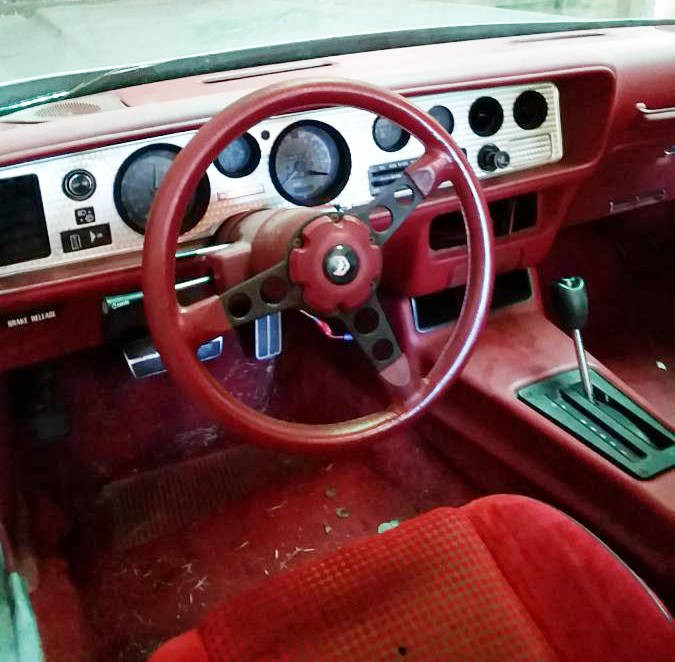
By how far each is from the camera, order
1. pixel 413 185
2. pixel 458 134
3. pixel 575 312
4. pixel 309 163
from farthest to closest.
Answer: pixel 575 312
pixel 458 134
pixel 309 163
pixel 413 185

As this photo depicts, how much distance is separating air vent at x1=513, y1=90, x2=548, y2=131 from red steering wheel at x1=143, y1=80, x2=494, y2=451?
509 millimetres

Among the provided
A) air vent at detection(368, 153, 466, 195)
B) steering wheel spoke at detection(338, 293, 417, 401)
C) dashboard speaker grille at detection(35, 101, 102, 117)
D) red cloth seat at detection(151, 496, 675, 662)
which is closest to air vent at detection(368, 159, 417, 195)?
air vent at detection(368, 153, 466, 195)

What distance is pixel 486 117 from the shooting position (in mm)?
1509

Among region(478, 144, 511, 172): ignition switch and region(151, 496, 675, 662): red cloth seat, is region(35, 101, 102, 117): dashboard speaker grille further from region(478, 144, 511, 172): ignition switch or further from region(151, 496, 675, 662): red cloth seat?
region(151, 496, 675, 662): red cloth seat

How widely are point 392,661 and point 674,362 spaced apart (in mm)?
1321

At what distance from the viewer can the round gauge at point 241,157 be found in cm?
127

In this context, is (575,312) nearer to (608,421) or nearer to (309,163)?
(608,421)

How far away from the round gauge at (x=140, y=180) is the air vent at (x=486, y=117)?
54 cm

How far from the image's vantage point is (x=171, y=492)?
1811 mm

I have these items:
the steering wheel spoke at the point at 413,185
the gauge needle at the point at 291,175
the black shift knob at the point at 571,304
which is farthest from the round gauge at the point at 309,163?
the black shift knob at the point at 571,304

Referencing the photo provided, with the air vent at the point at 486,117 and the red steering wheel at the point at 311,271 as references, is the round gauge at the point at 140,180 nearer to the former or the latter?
the red steering wheel at the point at 311,271

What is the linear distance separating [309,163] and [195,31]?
2.05 ft

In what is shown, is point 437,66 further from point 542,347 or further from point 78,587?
point 78,587

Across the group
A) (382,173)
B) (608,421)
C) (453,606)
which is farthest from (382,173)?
(453,606)
